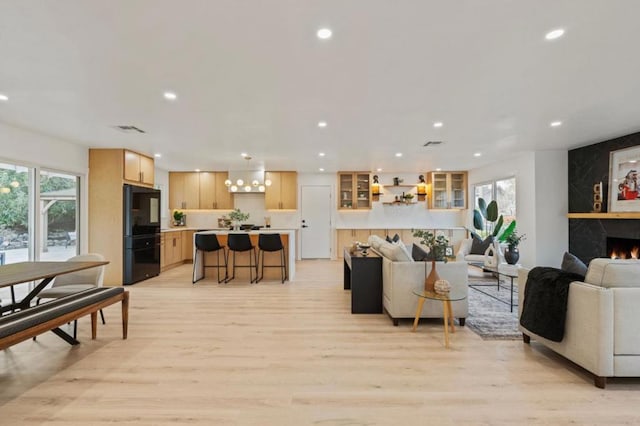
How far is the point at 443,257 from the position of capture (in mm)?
3287

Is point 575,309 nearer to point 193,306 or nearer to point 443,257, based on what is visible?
point 443,257

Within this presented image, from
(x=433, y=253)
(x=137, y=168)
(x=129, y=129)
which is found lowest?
(x=433, y=253)

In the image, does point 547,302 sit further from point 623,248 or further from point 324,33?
point 623,248

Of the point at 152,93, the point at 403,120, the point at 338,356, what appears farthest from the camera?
the point at 403,120

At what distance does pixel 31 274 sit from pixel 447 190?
27.4 ft

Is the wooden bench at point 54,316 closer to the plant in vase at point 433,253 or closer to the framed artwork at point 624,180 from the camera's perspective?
the plant in vase at point 433,253

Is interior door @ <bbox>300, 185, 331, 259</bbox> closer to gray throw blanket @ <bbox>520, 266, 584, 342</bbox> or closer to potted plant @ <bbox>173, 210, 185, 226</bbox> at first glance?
potted plant @ <bbox>173, 210, 185, 226</bbox>

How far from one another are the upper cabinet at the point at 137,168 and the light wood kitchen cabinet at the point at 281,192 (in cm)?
285

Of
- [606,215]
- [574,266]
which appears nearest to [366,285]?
[574,266]

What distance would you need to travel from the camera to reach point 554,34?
2.04m

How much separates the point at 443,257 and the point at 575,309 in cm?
117

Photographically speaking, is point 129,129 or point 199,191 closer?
point 129,129

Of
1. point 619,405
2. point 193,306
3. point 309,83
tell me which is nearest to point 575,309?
point 619,405

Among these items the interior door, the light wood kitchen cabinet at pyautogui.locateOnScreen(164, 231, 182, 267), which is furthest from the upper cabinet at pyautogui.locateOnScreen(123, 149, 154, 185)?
the interior door
